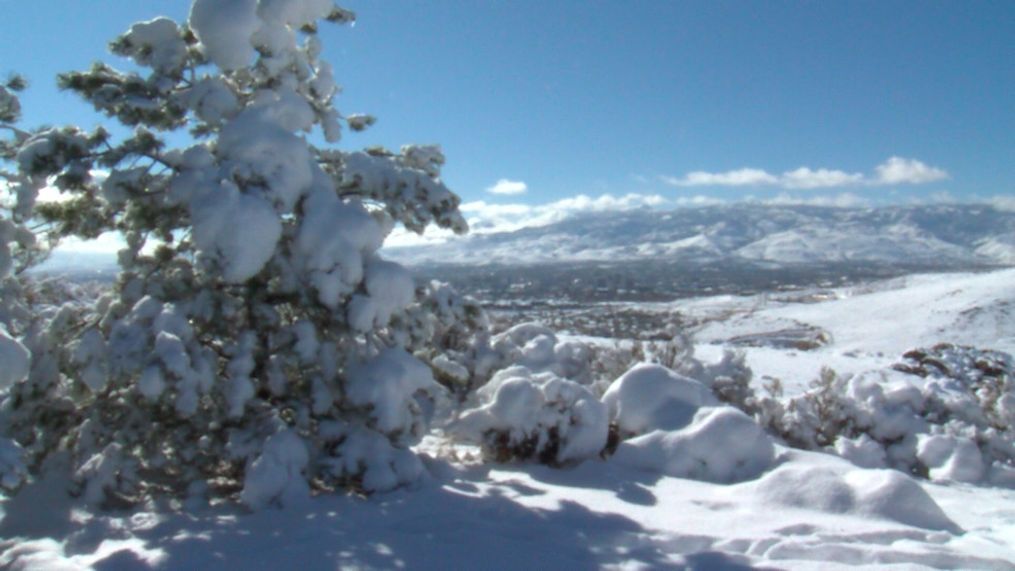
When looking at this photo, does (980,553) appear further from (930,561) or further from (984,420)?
(984,420)

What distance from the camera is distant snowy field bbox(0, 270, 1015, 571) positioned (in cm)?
402

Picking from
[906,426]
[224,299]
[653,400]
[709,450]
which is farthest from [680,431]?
[224,299]

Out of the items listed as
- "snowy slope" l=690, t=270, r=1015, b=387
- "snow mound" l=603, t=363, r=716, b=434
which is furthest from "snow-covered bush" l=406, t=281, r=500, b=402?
"snowy slope" l=690, t=270, r=1015, b=387

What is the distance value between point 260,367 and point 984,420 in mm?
6603

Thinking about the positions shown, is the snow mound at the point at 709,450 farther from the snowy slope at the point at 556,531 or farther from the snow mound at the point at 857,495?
the snow mound at the point at 857,495

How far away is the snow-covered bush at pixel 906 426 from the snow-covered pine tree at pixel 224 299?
3739 mm

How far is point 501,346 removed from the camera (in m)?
9.44

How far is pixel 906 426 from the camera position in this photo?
7.12 m

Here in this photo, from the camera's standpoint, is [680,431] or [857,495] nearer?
[857,495]

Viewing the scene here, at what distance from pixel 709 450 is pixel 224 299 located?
3597 mm

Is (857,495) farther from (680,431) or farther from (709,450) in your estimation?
(680,431)

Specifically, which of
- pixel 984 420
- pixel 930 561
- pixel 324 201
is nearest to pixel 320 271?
pixel 324 201

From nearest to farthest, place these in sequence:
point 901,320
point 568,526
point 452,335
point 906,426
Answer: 1. point 568,526
2. point 906,426
3. point 452,335
4. point 901,320

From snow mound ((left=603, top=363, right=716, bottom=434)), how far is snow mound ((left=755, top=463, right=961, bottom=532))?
1349mm
